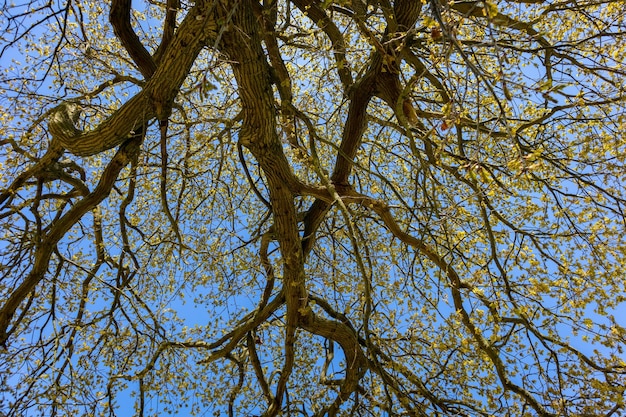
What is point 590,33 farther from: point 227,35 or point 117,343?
point 117,343

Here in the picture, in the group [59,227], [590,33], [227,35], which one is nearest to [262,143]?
[227,35]

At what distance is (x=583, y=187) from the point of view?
4402 millimetres

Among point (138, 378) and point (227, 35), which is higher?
point (227, 35)

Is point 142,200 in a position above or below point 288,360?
above

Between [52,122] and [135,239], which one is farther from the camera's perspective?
[135,239]

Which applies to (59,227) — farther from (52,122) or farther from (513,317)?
(513,317)

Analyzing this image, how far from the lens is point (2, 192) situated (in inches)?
195

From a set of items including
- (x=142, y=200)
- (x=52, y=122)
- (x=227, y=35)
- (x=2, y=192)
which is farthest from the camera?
(x=142, y=200)

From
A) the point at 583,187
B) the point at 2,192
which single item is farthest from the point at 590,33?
the point at 2,192

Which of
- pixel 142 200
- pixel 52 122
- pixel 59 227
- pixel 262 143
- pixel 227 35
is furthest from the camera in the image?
pixel 142 200

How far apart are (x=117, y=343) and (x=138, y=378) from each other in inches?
37.9

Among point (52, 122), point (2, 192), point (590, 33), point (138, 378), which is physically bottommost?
point (138, 378)

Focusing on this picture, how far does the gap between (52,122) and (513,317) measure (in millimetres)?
4431

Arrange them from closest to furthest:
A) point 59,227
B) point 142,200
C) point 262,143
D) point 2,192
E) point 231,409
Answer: point 262,143 → point 59,227 → point 2,192 → point 231,409 → point 142,200
